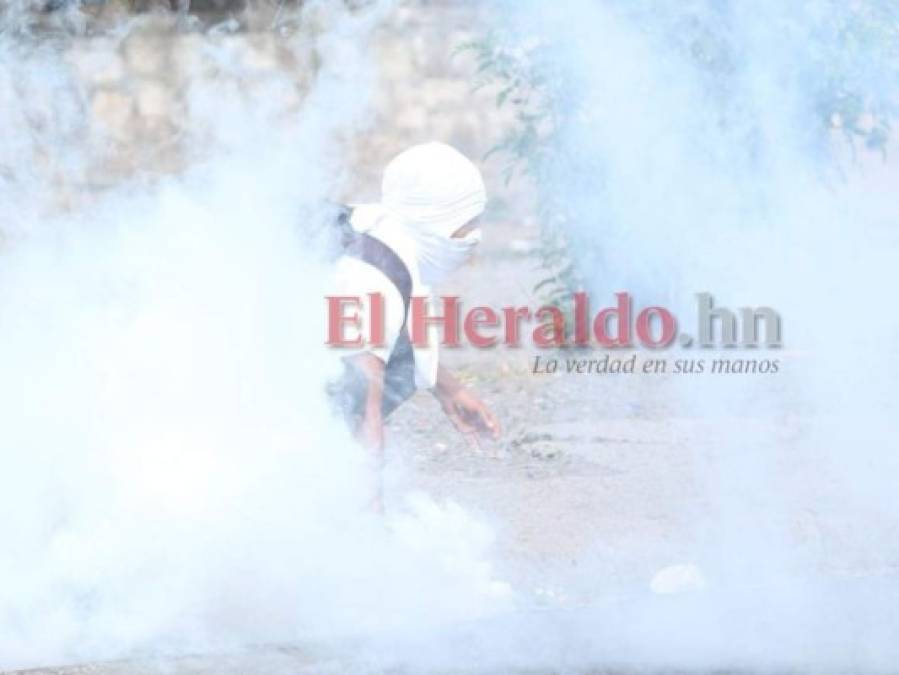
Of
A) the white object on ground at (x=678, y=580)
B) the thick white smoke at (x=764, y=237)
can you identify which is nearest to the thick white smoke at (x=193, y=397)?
the white object on ground at (x=678, y=580)

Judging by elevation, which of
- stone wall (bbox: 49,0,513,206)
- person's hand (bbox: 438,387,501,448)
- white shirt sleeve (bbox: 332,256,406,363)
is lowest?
person's hand (bbox: 438,387,501,448)

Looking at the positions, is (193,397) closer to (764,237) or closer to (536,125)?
(764,237)

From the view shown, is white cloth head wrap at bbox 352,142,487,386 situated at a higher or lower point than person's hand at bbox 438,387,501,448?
higher

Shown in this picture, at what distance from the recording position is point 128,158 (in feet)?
18.4

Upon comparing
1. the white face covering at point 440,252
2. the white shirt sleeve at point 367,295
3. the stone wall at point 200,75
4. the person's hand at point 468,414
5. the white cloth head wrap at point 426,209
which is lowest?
the person's hand at point 468,414

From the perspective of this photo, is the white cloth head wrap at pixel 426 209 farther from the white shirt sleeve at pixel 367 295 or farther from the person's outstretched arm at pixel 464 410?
the person's outstretched arm at pixel 464 410

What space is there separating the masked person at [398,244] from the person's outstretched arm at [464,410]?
0.30 m

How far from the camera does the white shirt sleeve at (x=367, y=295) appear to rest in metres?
5.41

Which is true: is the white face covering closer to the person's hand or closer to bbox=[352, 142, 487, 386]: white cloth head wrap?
bbox=[352, 142, 487, 386]: white cloth head wrap

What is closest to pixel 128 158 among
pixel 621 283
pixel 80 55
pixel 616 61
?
pixel 80 55

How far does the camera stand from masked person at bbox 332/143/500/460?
17.6 feet

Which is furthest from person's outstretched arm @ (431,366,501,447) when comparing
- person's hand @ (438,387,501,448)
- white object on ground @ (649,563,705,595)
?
white object on ground @ (649,563,705,595)

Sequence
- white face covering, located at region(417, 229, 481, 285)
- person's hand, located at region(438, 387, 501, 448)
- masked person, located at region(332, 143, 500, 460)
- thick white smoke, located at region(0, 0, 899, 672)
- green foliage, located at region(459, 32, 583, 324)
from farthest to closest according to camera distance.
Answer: green foliage, located at region(459, 32, 583, 324), person's hand, located at region(438, 387, 501, 448), white face covering, located at region(417, 229, 481, 285), masked person, located at region(332, 143, 500, 460), thick white smoke, located at region(0, 0, 899, 672)

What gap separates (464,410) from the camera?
18.9 feet
